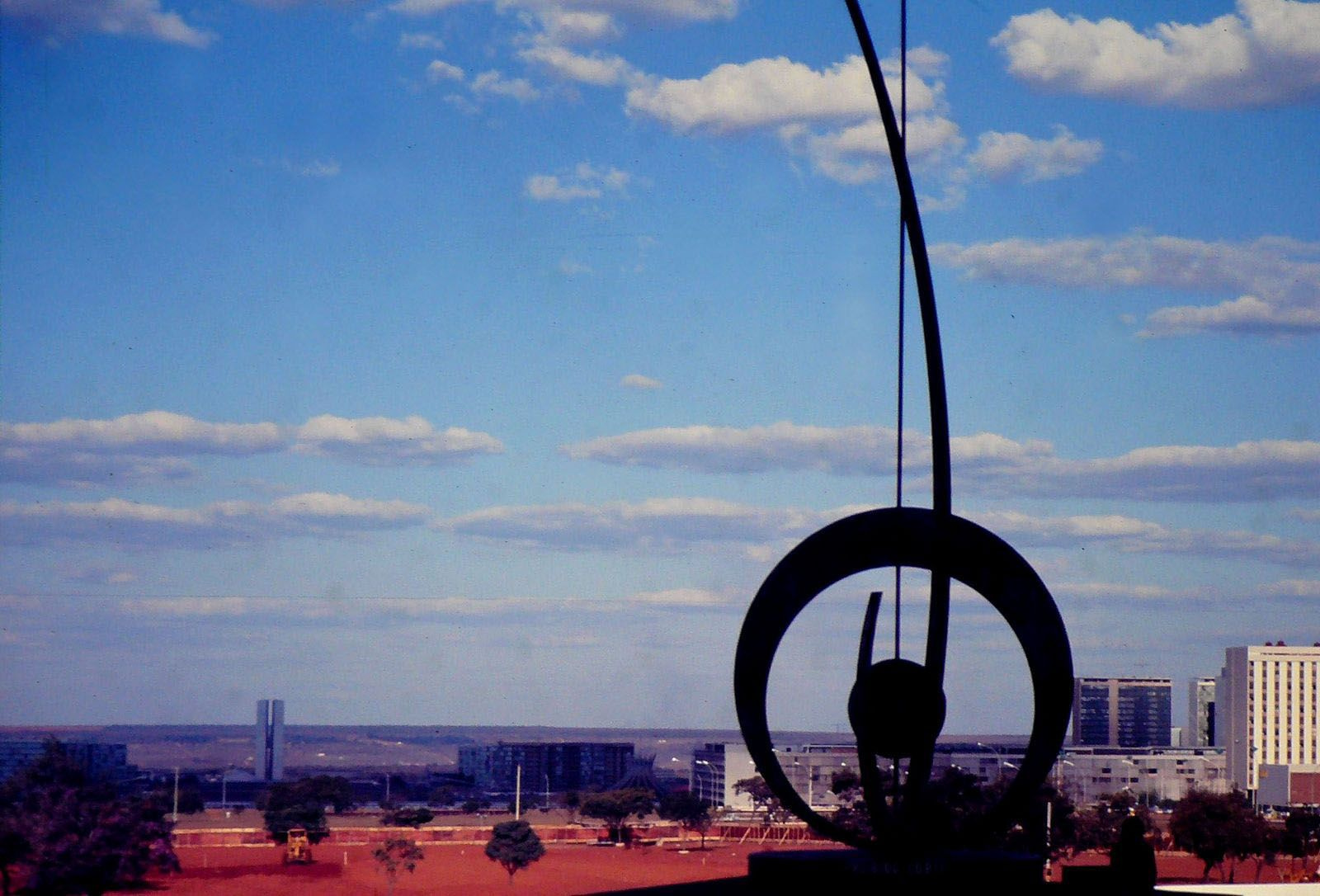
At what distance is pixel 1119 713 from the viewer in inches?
5591

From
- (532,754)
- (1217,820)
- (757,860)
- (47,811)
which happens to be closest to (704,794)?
(532,754)

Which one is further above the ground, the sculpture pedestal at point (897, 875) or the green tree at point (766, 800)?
the sculpture pedestal at point (897, 875)

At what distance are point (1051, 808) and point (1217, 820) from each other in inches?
220

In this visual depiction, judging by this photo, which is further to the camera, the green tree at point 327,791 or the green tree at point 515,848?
the green tree at point 327,791

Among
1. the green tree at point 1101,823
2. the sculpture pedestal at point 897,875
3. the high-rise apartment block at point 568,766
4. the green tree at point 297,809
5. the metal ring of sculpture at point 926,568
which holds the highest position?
the metal ring of sculpture at point 926,568

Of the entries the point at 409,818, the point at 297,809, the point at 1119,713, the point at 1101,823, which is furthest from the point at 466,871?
the point at 1119,713

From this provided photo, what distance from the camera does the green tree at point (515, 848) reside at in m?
52.8

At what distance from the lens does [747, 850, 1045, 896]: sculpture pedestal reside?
53.4 ft

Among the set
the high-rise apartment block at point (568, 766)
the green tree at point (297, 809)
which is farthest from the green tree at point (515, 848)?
the high-rise apartment block at point (568, 766)

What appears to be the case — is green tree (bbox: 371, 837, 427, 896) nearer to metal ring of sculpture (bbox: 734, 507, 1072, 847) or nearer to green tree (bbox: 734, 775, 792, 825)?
green tree (bbox: 734, 775, 792, 825)

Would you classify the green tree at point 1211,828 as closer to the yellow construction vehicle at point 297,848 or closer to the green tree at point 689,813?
the green tree at point 689,813

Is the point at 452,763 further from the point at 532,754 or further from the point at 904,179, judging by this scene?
the point at 904,179

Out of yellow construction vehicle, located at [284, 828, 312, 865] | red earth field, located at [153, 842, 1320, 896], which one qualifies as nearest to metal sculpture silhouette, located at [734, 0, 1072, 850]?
red earth field, located at [153, 842, 1320, 896]

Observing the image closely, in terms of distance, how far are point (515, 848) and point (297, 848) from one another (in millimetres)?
9266
